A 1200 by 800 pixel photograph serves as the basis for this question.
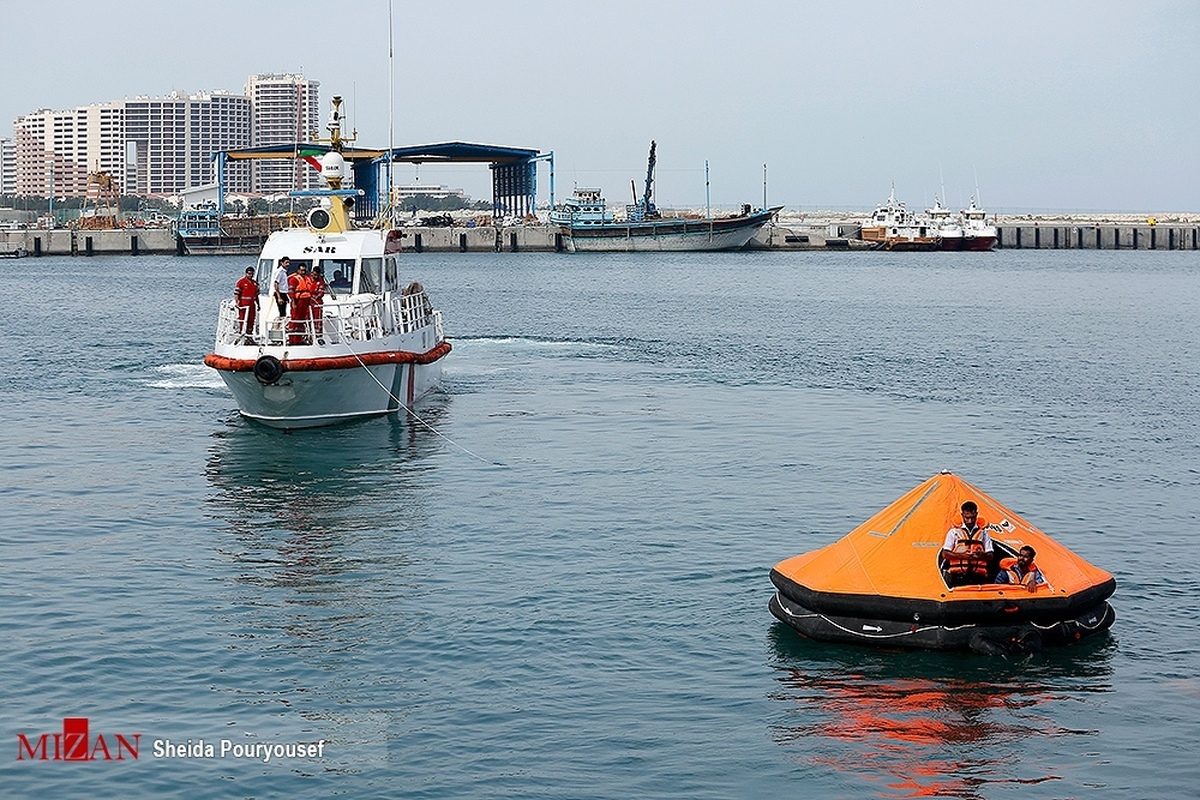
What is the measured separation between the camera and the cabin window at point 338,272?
37969 millimetres

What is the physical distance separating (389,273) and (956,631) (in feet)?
79.3

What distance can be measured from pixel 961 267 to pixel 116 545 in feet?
390

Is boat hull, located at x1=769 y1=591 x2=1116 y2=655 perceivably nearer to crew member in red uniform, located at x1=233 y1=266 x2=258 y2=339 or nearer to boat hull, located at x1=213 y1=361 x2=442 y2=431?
boat hull, located at x1=213 y1=361 x2=442 y2=431

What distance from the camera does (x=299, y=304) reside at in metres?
34.1

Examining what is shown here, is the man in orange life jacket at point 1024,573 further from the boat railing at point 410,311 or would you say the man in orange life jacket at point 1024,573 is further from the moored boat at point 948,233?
the moored boat at point 948,233

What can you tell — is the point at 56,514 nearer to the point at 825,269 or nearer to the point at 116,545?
the point at 116,545

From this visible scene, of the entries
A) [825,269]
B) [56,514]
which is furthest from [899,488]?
[825,269]

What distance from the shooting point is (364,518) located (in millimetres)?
27984

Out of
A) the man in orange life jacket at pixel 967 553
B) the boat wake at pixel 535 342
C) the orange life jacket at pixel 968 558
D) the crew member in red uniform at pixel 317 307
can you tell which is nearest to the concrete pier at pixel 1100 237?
the boat wake at pixel 535 342

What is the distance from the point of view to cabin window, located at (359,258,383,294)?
38156 millimetres

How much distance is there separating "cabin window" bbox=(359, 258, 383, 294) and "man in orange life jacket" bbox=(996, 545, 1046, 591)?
2218 centimetres

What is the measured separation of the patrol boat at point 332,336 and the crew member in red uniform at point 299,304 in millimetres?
40

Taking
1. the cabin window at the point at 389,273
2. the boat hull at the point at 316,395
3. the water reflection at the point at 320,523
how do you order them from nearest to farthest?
the water reflection at the point at 320,523, the boat hull at the point at 316,395, the cabin window at the point at 389,273

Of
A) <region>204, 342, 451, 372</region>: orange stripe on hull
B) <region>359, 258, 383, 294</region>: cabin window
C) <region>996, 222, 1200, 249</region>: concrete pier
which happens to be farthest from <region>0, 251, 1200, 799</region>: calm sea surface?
<region>996, 222, 1200, 249</region>: concrete pier
